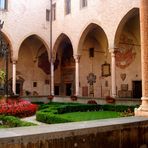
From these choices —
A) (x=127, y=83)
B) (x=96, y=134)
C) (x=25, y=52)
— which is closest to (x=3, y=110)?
(x=96, y=134)

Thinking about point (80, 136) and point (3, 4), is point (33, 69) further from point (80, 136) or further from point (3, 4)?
point (80, 136)

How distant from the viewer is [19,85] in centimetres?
2616

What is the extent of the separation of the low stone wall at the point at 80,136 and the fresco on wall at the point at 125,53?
57.2ft

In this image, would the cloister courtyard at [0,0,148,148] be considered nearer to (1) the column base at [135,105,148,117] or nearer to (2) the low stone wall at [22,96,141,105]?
(2) the low stone wall at [22,96,141,105]

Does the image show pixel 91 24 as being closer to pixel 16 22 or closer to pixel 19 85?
pixel 16 22

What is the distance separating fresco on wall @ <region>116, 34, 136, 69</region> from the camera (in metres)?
21.5

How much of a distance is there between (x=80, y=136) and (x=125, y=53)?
1914 centimetres

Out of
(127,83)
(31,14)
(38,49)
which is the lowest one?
(127,83)

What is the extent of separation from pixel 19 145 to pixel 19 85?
23.4 metres

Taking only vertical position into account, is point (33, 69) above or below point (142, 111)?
above

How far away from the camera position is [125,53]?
72.8 ft

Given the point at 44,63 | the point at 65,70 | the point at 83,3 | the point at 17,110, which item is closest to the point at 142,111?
the point at 17,110

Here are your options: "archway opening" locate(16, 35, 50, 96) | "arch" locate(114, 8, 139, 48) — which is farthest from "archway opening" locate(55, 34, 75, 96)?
"arch" locate(114, 8, 139, 48)

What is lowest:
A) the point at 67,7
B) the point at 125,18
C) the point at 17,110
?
the point at 17,110
